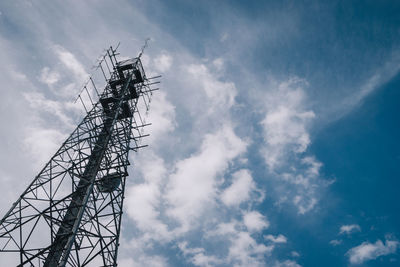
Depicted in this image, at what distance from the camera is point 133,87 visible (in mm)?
21141

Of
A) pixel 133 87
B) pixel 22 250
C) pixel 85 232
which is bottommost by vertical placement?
pixel 22 250

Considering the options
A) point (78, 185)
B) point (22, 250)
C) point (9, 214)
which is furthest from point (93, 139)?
point (22, 250)

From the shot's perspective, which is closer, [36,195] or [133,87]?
[36,195]

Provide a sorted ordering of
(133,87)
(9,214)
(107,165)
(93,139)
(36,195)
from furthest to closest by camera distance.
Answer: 1. (133,87)
2. (93,139)
3. (107,165)
4. (36,195)
5. (9,214)

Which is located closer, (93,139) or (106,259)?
(106,259)

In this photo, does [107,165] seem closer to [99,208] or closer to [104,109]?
[99,208]

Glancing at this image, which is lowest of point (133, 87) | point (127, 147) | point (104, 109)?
point (127, 147)

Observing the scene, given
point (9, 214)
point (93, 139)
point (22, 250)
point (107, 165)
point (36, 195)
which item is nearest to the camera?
point (22, 250)

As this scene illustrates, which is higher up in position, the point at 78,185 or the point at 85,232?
the point at 78,185

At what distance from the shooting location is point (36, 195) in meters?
12.7

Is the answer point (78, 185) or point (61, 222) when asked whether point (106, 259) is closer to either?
point (61, 222)

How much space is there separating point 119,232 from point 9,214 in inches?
183

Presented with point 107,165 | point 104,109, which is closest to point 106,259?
point 107,165

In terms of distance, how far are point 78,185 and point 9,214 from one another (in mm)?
3223
